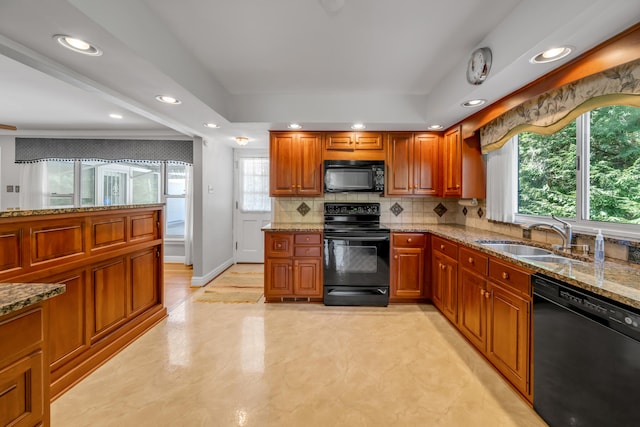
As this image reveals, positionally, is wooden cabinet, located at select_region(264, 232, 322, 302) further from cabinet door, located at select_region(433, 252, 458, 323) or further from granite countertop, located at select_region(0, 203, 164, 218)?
granite countertop, located at select_region(0, 203, 164, 218)

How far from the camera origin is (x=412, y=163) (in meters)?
3.71

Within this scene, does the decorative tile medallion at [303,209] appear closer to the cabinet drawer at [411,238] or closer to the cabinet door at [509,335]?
the cabinet drawer at [411,238]

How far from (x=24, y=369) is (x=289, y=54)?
2.47 metres

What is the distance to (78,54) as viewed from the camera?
5.77 ft

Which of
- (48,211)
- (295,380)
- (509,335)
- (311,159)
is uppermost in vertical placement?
(311,159)

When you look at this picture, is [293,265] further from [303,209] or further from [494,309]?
[494,309]

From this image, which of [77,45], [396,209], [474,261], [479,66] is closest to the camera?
[77,45]

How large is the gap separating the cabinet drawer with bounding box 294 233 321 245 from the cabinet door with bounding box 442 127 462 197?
5.50ft

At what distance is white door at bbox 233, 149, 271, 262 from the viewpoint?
5.32m

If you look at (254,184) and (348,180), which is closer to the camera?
(348,180)

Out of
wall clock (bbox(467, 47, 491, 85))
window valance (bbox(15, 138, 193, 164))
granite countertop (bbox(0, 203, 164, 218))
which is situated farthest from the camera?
window valance (bbox(15, 138, 193, 164))

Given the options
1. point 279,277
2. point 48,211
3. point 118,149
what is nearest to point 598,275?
point 279,277

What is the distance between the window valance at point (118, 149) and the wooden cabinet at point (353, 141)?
2609 mm

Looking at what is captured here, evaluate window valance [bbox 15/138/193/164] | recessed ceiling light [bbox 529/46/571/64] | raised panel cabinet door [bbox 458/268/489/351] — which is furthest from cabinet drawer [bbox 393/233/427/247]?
window valance [bbox 15/138/193/164]
